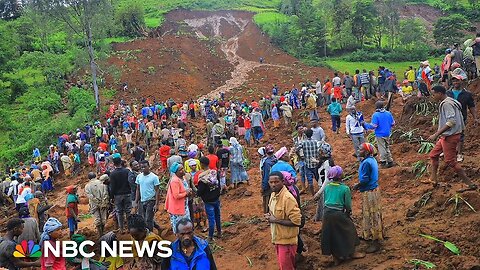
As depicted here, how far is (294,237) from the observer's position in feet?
16.6

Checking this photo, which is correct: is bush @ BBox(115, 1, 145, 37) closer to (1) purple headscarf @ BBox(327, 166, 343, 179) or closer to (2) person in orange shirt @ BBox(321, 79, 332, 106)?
(2) person in orange shirt @ BBox(321, 79, 332, 106)

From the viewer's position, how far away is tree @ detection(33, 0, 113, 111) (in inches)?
1053

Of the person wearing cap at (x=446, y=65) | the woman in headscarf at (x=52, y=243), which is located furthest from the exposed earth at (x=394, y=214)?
the woman in headscarf at (x=52, y=243)

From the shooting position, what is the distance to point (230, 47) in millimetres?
50719

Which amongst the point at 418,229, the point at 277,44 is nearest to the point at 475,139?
the point at 418,229

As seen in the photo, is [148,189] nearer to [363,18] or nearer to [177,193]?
[177,193]

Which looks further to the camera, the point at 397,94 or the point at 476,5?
the point at 476,5

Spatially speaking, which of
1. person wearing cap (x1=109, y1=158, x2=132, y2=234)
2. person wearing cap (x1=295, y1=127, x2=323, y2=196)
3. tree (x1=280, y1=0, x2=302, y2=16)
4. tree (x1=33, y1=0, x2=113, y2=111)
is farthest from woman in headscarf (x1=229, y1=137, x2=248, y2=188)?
tree (x1=280, y1=0, x2=302, y2=16)

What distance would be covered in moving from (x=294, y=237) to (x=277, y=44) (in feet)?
156

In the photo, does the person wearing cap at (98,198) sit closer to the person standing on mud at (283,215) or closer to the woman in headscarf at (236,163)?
the woman in headscarf at (236,163)

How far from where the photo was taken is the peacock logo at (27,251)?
18.0 ft

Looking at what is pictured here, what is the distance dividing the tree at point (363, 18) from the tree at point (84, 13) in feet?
102

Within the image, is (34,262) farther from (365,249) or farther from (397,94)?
(397,94)

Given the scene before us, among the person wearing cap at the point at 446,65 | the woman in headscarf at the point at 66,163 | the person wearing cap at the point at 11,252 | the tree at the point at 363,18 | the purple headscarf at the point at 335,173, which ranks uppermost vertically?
the tree at the point at 363,18
